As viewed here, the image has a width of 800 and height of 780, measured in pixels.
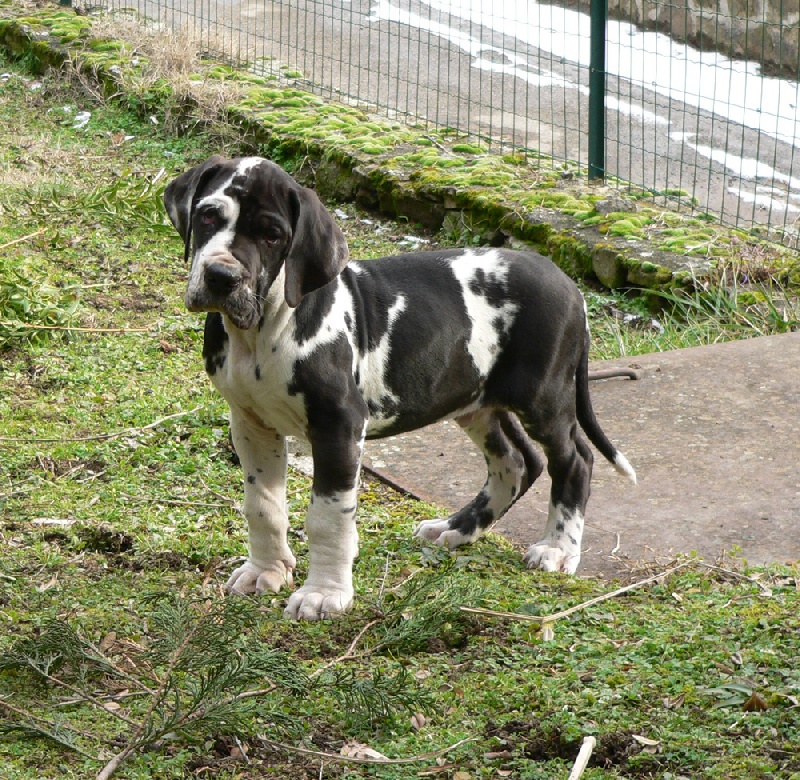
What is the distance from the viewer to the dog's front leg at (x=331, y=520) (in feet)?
13.8

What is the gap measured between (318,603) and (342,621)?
105 millimetres

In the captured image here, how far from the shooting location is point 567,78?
47.2 feet

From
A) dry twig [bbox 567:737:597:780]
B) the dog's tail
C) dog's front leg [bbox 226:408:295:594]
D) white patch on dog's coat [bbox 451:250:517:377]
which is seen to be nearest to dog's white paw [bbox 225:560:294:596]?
dog's front leg [bbox 226:408:295:594]

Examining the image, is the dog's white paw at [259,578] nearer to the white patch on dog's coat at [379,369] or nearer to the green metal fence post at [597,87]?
the white patch on dog's coat at [379,369]

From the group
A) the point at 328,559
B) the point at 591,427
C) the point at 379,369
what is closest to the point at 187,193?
the point at 379,369

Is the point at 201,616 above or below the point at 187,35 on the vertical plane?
below

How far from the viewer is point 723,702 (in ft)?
11.5

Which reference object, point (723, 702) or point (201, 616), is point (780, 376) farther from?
point (201, 616)

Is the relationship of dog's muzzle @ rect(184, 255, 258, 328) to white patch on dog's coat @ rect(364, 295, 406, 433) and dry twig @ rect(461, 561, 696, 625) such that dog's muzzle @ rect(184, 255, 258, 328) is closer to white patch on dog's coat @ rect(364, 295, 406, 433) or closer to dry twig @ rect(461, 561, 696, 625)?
white patch on dog's coat @ rect(364, 295, 406, 433)

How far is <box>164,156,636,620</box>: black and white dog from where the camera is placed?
398 cm

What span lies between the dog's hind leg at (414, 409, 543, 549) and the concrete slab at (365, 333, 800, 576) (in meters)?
0.28

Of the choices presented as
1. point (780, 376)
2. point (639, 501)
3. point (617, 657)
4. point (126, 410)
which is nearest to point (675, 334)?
point (780, 376)

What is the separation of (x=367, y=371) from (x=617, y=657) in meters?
1.35

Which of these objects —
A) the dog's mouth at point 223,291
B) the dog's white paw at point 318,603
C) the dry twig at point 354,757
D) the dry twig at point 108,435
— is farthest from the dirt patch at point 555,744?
the dry twig at point 108,435
